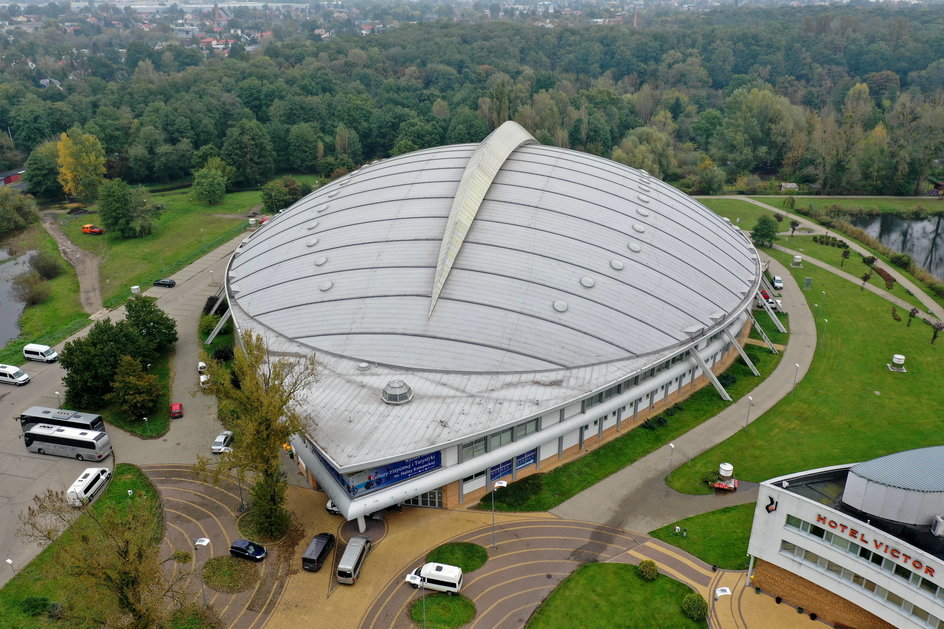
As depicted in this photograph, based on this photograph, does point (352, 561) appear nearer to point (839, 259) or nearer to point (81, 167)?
point (839, 259)

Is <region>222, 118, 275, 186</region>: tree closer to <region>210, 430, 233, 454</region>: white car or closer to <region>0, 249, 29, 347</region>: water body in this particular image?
<region>0, 249, 29, 347</region>: water body

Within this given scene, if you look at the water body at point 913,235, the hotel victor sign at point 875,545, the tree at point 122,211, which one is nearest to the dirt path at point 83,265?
the tree at point 122,211

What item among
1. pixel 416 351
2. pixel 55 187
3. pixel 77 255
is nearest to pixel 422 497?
pixel 416 351

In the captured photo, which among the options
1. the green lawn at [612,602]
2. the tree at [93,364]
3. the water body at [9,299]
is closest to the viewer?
the green lawn at [612,602]

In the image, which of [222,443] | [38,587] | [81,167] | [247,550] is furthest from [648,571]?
[81,167]

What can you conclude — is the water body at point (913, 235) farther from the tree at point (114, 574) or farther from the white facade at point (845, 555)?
the tree at point (114, 574)

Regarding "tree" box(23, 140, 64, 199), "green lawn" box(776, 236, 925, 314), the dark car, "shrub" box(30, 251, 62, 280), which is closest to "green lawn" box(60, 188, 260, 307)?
"shrub" box(30, 251, 62, 280)

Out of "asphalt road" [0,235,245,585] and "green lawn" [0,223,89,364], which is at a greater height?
"asphalt road" [0,235,245,585]
